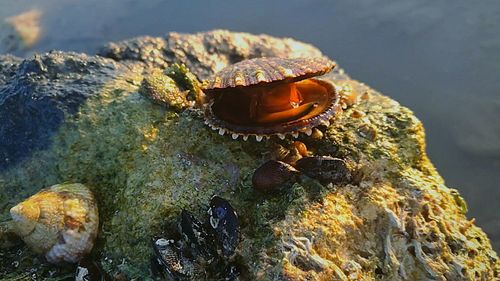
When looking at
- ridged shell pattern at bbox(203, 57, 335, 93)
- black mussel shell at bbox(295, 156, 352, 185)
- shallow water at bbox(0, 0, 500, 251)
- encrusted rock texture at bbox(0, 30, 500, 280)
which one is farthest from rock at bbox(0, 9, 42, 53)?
black mussel shell at bbox(295, 156, 352, 185)

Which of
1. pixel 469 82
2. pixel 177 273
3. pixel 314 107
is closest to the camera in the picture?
pixel 177 273

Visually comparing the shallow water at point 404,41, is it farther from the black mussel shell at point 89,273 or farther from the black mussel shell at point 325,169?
the black mussel shell at point 89,273

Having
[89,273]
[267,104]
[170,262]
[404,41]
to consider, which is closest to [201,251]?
[170,262]

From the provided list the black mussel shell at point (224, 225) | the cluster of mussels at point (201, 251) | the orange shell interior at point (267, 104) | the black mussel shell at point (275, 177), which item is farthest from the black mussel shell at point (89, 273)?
the orange shell interior at point (267, 104)

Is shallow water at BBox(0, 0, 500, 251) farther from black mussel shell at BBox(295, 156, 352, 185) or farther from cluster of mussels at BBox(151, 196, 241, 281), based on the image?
cluster of mussels at BBox(151, 196, 241, 281)

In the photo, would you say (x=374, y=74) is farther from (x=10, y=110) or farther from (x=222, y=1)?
(x=10, y=110)

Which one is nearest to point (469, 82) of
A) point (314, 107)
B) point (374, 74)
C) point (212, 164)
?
point (374, 74)

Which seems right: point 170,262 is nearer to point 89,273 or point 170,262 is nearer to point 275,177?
point 89,273
